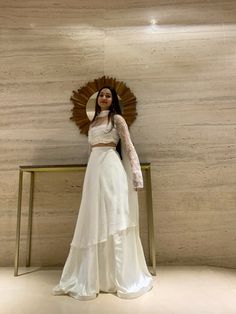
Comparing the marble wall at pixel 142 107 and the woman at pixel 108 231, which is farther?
the marble wall at pixel 142 107

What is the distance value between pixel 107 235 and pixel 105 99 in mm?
1006

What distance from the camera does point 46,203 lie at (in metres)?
2.46

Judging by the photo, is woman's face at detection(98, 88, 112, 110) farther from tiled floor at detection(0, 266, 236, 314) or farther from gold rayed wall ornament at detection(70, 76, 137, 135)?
tiled floor at detection(0, 266, 236, 314)

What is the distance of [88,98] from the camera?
99.9 inches

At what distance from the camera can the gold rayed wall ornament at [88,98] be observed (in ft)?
8.30

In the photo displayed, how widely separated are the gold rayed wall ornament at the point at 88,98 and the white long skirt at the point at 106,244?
0.75m

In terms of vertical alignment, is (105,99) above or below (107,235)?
above

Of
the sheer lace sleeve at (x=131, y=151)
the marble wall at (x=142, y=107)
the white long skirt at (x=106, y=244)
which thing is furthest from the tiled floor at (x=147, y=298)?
the sheer lace sleeve at (x=131, y=151)

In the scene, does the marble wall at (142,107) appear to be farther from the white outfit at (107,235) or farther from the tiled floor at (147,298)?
the white outfit at (107,235)

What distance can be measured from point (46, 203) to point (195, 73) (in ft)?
6.29

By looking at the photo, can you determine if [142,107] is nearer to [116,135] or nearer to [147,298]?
[116,135]

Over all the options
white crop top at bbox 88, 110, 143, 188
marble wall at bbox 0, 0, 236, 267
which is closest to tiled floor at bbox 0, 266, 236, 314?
marble wall at bbox 0, 0, 236, 267

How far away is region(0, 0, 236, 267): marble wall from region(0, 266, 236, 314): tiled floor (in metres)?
0.37

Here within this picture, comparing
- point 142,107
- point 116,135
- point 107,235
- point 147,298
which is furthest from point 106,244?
point 142,107
